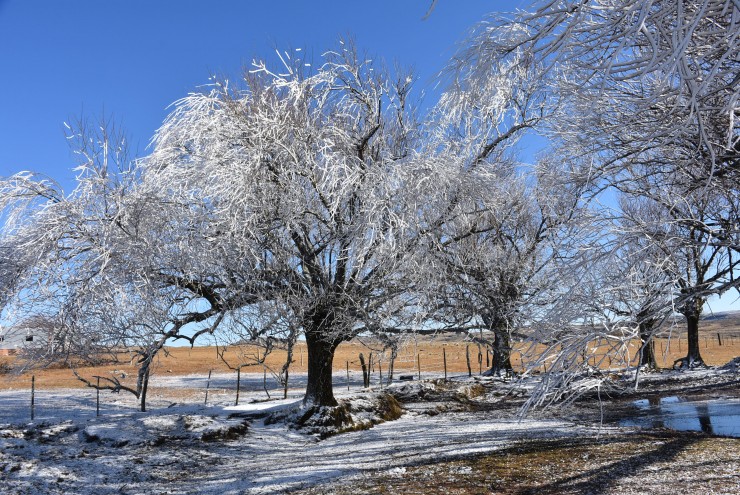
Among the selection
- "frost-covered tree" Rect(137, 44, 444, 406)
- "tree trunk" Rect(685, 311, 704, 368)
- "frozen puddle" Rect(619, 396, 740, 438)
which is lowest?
"frozen puddle" Rect(619, 396, 740, 438)

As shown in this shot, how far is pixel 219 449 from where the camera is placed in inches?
492

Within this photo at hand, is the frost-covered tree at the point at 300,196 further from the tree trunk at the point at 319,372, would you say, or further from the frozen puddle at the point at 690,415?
the frozen puddle at the point at 690,415

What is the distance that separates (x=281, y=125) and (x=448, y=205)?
165 inches

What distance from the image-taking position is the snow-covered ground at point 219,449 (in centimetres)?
928

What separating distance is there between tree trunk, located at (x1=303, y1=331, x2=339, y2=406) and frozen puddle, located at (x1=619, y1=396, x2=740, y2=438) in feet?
25.5

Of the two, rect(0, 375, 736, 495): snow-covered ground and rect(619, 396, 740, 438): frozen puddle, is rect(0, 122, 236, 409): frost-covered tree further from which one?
rect(619, 396, 740, 438): frozen puddle

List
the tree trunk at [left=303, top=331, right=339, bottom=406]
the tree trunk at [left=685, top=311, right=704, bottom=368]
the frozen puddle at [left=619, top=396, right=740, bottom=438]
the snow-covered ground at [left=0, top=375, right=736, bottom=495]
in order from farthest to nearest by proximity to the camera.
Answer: the tree trunk at [left=685, top=311, right=704, bottom=368] → the tree trunk at [left=303, top=331, right=339, bottom=406] → the frozen puddle at [left=619, top=396, right=740, bottom=438] → the snow-covered ground at [left=0, top=375, right=736, bottom=495]

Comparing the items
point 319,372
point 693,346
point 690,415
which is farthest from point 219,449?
point 693,346

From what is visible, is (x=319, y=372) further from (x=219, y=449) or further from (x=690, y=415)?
(x=690, y=415)

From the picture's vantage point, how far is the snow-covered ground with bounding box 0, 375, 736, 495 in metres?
9.28

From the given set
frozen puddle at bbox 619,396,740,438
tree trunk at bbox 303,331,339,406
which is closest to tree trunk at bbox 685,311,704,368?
frozen puddle at bbox 619,396,740,438

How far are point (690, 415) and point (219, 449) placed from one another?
12.6 meters

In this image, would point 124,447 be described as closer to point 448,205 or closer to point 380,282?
point 380,282

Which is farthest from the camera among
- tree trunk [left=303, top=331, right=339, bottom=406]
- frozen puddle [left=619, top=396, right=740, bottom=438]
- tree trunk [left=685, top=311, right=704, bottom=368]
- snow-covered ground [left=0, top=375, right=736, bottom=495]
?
tree trunk [left=685, top=311, right=704, bottom=368]
